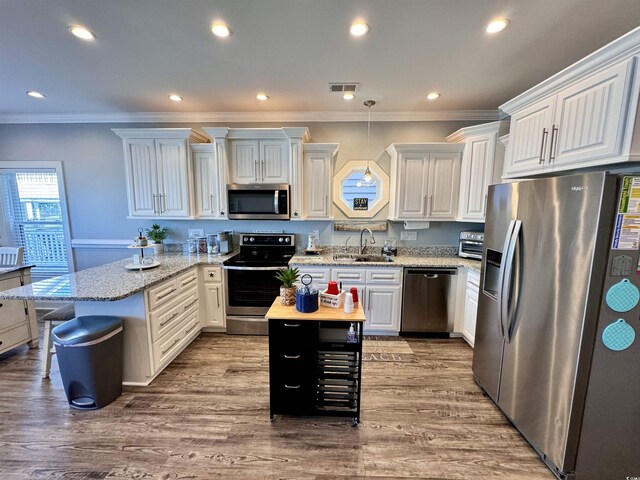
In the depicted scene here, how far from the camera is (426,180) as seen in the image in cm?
337

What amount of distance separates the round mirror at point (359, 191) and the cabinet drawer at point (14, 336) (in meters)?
3.91

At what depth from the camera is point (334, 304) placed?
6.31ft

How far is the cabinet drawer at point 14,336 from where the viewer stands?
2662 millimetres

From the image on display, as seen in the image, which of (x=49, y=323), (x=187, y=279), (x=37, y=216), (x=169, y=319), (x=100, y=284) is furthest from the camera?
(x=37, y=216)

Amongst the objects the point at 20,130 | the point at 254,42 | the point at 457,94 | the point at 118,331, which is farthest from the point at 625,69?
the point at 20,130

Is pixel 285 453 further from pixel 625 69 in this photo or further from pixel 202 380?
pixel 625 69

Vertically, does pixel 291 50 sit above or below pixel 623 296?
above

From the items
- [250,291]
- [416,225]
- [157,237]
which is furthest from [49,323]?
[416,225]

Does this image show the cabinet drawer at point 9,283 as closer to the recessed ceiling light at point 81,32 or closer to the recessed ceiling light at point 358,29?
the recessed ceiling light at point 81,32

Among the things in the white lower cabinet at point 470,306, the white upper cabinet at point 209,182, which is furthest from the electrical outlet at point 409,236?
the white upper cabinet at point 209,182

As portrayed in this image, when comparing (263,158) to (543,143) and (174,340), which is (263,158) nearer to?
(174,340)

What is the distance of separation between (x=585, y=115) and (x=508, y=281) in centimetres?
117

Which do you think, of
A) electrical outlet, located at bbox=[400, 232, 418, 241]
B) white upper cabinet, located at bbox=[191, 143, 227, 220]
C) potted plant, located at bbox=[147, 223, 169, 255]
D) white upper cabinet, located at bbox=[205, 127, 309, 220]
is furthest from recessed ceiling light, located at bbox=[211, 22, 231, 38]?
electrical outlet, located at bbox=[400, 232, 418, 241]

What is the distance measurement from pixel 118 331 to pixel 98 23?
231 cm
